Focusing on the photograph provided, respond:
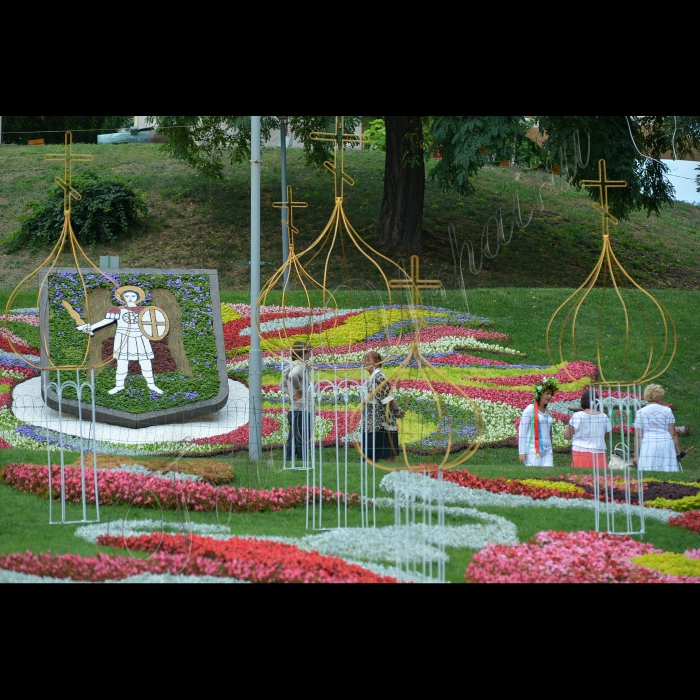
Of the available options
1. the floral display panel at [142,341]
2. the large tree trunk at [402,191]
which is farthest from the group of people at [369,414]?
the large tree trunk at [402,191]

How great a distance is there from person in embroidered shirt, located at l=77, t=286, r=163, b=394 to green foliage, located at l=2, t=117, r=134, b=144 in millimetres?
20894

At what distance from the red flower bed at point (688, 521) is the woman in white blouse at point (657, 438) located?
72.2 inches

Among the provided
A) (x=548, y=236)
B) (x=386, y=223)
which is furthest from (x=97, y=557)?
(x=548, y=236)

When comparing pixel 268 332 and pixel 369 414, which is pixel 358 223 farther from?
pixel 369 414

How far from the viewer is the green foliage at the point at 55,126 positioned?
3531cm

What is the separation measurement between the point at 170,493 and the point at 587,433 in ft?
15.9

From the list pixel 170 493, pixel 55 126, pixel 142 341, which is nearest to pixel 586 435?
pixel 170 493

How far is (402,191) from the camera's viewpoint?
23.7m

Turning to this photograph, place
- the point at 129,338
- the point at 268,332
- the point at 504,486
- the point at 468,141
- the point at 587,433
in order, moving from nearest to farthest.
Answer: the point at 504,486 < the point at 587,433 < the point at 129,338 < the point at 268,332 < the point at 468,141

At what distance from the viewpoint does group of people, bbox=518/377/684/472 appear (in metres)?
10.7

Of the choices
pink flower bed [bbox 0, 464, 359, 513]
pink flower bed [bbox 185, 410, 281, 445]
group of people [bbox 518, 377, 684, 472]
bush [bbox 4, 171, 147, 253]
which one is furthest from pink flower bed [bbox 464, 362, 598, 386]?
bush [bbox 4, 171, 147, 253]

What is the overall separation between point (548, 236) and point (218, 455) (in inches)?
692

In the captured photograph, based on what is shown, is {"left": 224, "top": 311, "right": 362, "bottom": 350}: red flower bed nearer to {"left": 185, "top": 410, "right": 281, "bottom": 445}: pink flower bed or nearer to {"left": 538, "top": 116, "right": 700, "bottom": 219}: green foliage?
{"left": 185, "top": 410, "right": 281, "bottom": 445}: pink flower bed

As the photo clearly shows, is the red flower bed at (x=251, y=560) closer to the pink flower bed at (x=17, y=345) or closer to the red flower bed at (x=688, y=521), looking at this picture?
the red flower bed at (x=688, y=521)
